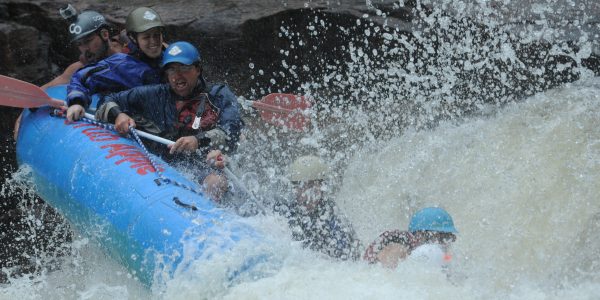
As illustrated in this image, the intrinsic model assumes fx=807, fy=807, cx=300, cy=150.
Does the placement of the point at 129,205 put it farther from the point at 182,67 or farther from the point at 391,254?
the point at 391,254

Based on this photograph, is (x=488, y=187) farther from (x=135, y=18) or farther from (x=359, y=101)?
(x=135, y=18)

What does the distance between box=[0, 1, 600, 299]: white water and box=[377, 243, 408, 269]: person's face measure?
20 cm

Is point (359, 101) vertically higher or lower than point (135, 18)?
lower

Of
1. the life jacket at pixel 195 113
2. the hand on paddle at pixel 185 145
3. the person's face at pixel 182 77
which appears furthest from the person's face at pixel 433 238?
the person's face at pixel 182 77

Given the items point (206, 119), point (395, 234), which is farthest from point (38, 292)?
point (395, 234)

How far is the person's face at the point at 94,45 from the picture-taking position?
557cm

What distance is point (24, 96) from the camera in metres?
5.18

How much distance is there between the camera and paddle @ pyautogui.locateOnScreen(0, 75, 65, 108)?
203 inches

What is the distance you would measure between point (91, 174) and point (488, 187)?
272 cm

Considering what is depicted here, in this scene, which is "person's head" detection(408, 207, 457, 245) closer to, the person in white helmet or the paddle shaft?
the person in white helmet

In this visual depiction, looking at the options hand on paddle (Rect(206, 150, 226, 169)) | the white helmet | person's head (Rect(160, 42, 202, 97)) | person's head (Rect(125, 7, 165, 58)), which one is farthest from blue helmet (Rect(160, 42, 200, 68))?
the white helmet

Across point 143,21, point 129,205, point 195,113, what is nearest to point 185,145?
point 195,113

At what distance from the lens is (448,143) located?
622 cm

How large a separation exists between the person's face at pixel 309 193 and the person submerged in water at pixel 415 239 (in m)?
0.55
